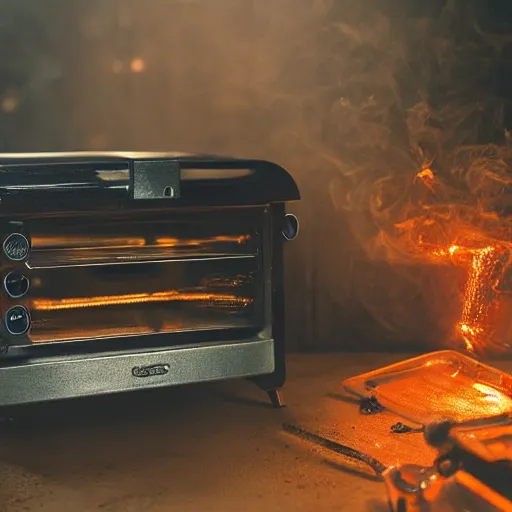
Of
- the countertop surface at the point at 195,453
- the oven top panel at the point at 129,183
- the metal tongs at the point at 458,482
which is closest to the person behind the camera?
the metal tongs at the point at 458,482

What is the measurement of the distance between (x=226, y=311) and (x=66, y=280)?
1.37 feet

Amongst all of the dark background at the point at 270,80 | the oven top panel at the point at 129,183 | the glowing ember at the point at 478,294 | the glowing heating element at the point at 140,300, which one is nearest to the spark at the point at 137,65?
the dark background at the point at 270,80

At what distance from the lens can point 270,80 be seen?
247 cm

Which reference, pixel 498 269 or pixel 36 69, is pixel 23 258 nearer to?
pixel 36 69

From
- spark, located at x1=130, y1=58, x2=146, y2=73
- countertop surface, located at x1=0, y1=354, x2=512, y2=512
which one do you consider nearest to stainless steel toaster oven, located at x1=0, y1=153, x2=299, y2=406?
countertop surface, located at x1=0, y1=354, x2=512, y2=512

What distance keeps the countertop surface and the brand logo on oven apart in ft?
0.58

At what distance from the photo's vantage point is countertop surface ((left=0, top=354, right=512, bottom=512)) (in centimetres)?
148

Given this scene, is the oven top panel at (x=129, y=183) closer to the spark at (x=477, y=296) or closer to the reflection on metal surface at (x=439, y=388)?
the reflection on metal surface at (x=439, y=388)

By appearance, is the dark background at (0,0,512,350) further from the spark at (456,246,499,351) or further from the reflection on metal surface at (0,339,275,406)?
the reflection on metal surface at (0,339,275,406)

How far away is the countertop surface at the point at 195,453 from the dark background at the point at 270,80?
0.84 meters

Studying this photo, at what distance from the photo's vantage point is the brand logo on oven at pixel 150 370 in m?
1.73

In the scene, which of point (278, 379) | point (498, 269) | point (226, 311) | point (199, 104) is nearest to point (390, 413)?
point (278, 379)

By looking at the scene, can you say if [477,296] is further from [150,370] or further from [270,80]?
[150,370]

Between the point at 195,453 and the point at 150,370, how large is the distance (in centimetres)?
23
